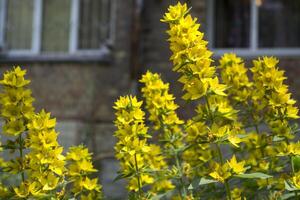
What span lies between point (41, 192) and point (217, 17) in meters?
6.45

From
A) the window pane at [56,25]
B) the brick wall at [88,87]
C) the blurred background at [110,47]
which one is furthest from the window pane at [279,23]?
the window pane at [56,25]

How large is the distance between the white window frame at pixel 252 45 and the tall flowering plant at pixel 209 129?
490cm

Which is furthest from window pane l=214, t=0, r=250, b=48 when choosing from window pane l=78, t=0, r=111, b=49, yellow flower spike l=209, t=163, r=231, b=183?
yellow flower spike l=209, t=163, r=231, b=183

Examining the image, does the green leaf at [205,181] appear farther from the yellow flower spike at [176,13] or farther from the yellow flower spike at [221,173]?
the yellow flower spike at [176,13]

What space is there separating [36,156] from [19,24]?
23.6 feet

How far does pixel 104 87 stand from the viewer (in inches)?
328

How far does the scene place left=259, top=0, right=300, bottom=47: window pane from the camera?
8.37m

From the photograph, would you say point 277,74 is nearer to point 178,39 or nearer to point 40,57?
point 178,39

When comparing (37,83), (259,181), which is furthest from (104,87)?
(259,181)

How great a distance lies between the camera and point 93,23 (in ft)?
29.6

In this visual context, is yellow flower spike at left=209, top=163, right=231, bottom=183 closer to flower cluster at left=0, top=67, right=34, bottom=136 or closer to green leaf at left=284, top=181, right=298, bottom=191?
green leaf at left=284, top=181, right=298, bottom=191

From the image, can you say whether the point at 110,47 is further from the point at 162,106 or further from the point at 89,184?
the point at 89,184

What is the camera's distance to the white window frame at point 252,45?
800cm

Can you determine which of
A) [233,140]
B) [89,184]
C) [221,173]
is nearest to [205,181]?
[221,173]
